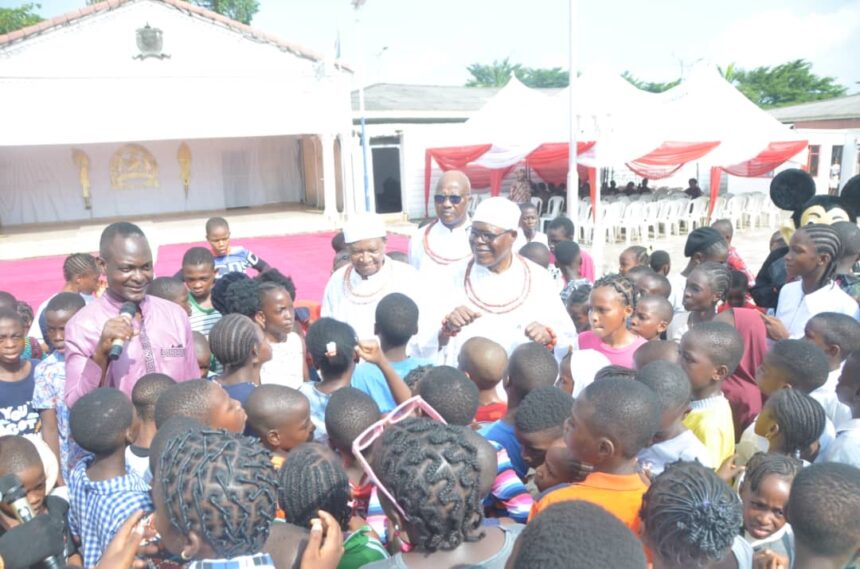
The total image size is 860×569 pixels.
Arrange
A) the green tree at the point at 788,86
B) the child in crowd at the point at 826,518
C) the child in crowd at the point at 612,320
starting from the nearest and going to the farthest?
1. the child in crowd at the point at 826,518
2. the child in crowd at the point at 612,320
3. the green tree at the point at 788,86

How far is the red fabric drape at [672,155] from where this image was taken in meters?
13.2

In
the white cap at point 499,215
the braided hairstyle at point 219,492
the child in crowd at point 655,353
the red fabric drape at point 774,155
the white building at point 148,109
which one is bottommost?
the child in crowd at point 655,353

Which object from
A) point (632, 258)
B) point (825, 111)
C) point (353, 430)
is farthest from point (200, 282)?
point (825, 111)

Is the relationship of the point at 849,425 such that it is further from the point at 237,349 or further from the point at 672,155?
the point at 672,155

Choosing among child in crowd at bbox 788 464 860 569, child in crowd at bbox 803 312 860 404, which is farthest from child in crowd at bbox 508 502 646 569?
child in crowd at bbox 803 312 860 404

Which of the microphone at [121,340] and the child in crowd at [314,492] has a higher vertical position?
the microphone at [121,340]

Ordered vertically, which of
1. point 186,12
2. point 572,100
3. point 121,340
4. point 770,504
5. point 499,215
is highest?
point 186,12

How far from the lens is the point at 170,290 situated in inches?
159

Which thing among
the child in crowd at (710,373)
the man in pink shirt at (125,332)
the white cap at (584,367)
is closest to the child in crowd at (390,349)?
the white cap at (584,367)

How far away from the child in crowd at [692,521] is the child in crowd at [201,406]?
1431 millimetres

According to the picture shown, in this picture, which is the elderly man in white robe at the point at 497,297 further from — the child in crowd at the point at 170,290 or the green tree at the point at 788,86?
the green tree at the point at 788,86

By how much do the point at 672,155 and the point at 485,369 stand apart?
1194 cm

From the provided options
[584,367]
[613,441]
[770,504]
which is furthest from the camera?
[584,367]

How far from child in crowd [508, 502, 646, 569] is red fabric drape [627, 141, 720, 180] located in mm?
12777
